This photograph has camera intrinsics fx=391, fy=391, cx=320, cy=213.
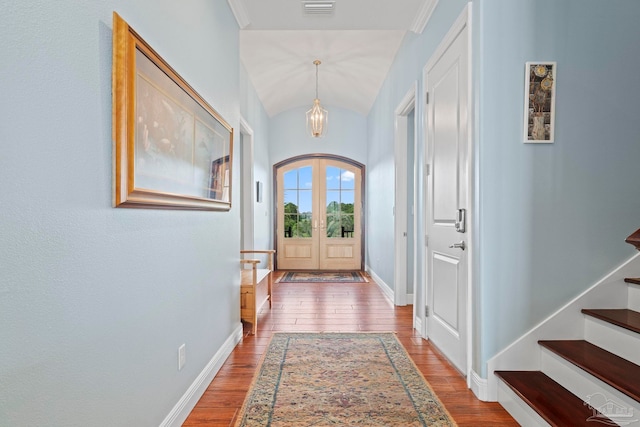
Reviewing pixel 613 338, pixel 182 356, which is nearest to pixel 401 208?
pixel 613 338

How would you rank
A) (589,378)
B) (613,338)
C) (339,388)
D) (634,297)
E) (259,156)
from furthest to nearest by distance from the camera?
(259,156) → (339,388) → (634,297) → (613,338) → (589,378)

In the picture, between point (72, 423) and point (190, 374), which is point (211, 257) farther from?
point (72, 423)

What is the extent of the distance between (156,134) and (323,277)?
5301 mm

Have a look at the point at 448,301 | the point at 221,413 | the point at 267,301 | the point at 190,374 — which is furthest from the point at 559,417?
the point at 267,301

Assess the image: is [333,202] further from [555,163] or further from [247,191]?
[555,163]

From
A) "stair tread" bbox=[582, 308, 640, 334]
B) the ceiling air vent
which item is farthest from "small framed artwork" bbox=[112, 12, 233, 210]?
"stair tread" bbox=[582, 308, 640, 334]

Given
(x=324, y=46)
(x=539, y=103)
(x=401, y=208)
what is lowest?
(x=401, y=208)

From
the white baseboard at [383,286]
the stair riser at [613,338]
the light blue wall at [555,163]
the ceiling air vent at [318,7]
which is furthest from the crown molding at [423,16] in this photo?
the white baseboard at [383,286]

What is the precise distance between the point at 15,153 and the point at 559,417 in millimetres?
2185

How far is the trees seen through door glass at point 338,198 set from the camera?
24.8ft

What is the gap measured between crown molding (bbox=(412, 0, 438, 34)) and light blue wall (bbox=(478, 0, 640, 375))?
99 cm

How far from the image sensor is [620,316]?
2035mm

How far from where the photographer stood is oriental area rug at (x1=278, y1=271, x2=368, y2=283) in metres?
6.29

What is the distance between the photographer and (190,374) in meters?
2.14
